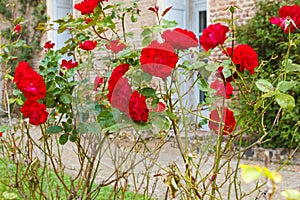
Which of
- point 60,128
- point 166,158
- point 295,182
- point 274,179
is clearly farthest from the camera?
point 295,182

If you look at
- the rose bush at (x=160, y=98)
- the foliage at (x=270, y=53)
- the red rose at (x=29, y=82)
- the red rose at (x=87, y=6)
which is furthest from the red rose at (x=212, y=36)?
the foliage at (x=270, y=53)

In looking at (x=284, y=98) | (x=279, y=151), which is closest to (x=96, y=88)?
(x=284, y=98)

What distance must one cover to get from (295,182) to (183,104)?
3703 mm

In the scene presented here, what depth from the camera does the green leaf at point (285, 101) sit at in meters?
1.29

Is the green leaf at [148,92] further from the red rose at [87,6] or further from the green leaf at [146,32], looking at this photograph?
the red rose at [87,6]

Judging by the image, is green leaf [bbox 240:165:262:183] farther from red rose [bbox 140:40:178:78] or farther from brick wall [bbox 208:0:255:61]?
brick wall [bbox 208:0:255:61]

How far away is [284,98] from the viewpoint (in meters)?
1.31

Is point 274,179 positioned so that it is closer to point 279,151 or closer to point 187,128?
point 187,128

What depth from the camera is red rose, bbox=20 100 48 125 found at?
66.8 inches

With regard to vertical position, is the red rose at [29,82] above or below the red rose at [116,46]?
below

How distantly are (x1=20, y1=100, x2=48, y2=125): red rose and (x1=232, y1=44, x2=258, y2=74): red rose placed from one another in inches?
29.6

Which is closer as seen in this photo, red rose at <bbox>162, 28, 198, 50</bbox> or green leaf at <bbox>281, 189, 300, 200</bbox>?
green leaf at <bbox>281, 189, 300, 200</bbox>

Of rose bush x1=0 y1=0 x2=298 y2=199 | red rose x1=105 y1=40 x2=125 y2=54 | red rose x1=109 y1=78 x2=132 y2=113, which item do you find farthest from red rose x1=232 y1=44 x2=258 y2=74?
red rose x1=105 y1=40 x2=125 y2=54

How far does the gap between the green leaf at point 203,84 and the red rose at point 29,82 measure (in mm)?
572
